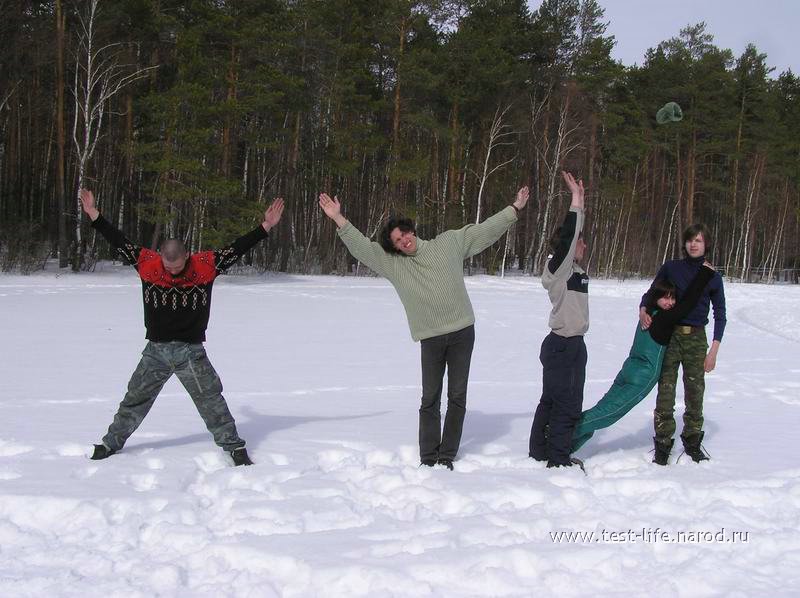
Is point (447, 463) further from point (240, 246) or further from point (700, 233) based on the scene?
point (700, 233)

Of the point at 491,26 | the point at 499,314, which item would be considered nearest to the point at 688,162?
the point at 491,26

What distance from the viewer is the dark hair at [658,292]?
15.7ft

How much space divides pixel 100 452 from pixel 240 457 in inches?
35.5

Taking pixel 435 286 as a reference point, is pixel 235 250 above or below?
above

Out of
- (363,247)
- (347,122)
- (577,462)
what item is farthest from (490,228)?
(347,122)

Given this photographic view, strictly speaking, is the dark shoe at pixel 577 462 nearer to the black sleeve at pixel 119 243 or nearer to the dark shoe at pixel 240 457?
the dark shoe at pixel 240 457

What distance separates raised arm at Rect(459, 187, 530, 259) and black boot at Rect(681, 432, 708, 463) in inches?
77.1

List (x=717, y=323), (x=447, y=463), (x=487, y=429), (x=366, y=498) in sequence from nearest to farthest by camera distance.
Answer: (x=366, y=498), (x=447, y=463), (x=717, y=323), (x=487, y=429)

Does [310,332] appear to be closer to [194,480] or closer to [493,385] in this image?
[493,385]

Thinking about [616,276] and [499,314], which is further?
[616,276]

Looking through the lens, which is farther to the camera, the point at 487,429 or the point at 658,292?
the point at 487,429

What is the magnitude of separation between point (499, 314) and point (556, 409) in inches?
426

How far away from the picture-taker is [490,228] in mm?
4531

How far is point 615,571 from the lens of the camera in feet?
10.4
